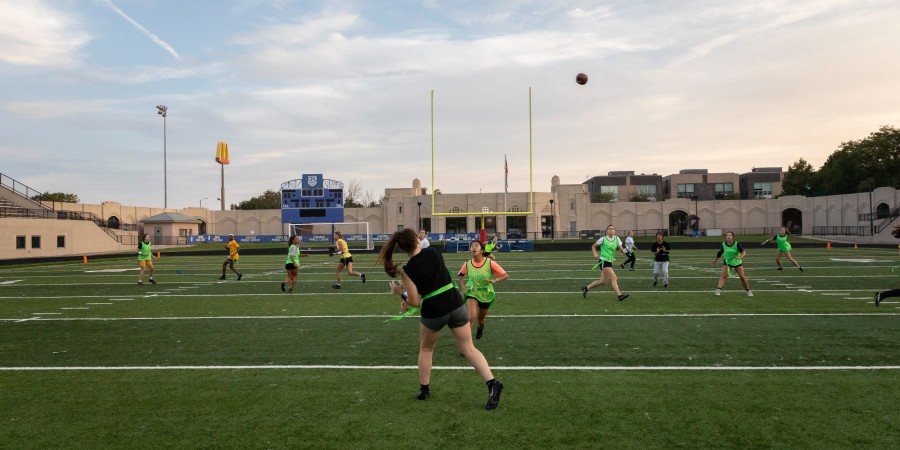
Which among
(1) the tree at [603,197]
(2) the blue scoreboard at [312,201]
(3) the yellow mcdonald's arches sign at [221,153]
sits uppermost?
(3) the yellow mcdonald's arches sign at [221,153]

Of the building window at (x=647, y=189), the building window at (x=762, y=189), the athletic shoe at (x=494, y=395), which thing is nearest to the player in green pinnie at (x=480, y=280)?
the athletic shoe at (x=494, y=395)

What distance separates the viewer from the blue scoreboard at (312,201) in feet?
171

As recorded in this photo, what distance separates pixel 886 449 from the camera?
15.2ft

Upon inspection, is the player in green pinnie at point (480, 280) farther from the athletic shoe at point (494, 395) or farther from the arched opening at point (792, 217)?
the arched opening at point (792, 217)

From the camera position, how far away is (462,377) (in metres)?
7.05

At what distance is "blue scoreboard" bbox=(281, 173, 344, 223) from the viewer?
5203cm

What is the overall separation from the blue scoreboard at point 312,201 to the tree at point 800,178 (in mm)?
69019

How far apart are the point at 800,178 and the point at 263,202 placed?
86584 millimetres

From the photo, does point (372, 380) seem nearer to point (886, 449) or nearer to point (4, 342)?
point (886, 449)

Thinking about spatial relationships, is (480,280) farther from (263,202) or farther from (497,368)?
(263,202)

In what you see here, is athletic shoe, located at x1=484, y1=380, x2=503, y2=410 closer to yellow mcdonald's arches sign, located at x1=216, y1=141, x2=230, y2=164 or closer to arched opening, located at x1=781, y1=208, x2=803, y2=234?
arched opening, located at x1=781, y1=208, x2=803, y2=234

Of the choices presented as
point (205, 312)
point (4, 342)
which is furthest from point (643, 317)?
point (4, 342)

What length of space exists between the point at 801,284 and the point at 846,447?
46.5ft

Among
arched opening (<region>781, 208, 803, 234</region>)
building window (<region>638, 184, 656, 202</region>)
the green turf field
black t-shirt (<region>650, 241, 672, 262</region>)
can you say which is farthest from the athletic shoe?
building window (<region>638, 184, 656, 202</region>)
